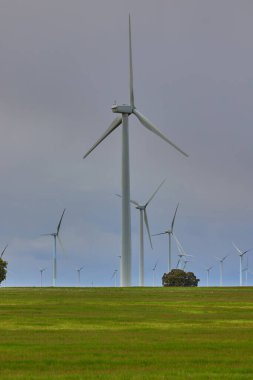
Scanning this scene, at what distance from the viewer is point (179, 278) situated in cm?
18062

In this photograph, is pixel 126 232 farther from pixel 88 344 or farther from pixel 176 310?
pixel 88 344

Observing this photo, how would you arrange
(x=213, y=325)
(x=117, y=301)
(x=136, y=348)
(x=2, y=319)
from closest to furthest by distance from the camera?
(x=136, y=348)
(x=213, y=325)
(x=2, y=319)
(x=117, y=301)

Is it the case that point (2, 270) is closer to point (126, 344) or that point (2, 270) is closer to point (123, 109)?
point (123, 109)

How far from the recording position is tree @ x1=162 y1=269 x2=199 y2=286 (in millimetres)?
180375

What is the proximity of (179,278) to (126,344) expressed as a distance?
Result: 14471 centimetres

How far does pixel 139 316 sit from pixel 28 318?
7.79m

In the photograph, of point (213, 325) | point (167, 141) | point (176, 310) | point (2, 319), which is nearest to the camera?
point (213, 325)

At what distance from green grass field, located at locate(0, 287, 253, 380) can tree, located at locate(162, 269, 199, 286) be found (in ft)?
382

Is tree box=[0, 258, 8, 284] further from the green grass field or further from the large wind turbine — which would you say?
the green grass field

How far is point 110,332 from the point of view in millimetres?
43594

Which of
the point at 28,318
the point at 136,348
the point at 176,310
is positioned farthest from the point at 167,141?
the point at 136,348

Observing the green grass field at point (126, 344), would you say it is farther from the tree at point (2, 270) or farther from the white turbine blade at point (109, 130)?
the tree at point (2, 270)

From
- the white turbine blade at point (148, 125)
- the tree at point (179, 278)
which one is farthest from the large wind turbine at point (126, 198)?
the tree at point (179, 278)

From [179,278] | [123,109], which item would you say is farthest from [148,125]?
[179,278]
